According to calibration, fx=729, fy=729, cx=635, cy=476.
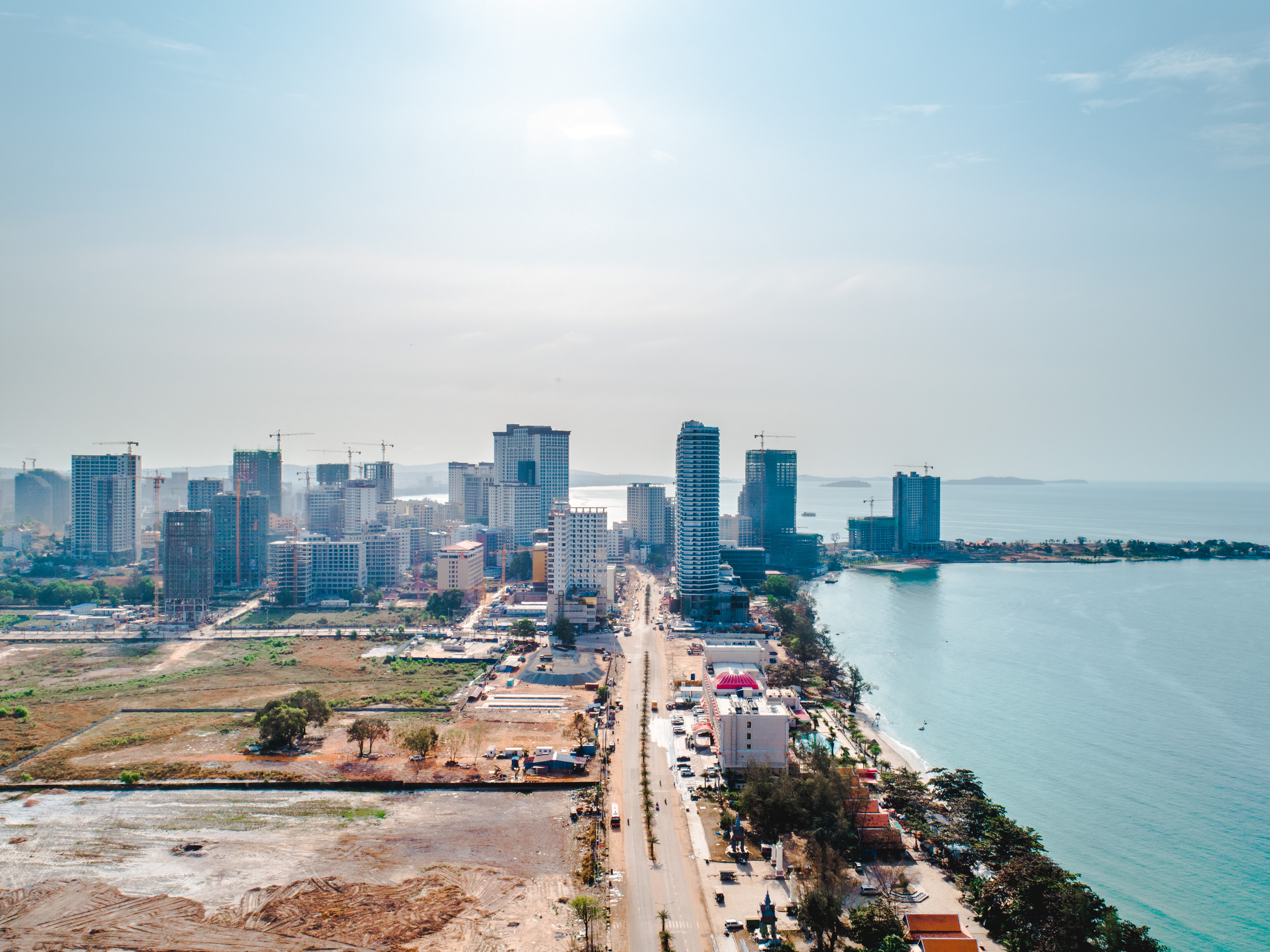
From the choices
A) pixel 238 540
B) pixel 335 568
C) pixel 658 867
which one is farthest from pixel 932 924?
pixel 238 540

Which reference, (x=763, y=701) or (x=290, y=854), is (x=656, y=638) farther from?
(x=290, y=854)

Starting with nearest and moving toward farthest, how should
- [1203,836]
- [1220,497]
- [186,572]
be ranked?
1. [1203,836]
2. [186,572]
3. [1220,497]

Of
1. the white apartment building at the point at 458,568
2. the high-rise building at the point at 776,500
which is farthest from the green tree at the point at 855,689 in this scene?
the high-rise building at the point at 776,500

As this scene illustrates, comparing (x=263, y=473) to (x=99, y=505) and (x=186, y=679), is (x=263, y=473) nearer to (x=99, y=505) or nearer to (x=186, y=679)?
(x=99, y=505)

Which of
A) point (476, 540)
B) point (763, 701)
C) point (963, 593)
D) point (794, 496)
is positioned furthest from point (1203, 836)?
point (476, 540)

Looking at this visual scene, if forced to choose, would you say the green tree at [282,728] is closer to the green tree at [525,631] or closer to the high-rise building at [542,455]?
the green tree at [525,631]

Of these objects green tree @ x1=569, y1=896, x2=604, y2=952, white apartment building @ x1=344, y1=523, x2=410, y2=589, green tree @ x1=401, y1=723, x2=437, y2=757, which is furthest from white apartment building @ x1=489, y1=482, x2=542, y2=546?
green tree @ x1=569, y1=896, x2=604, y2=952
